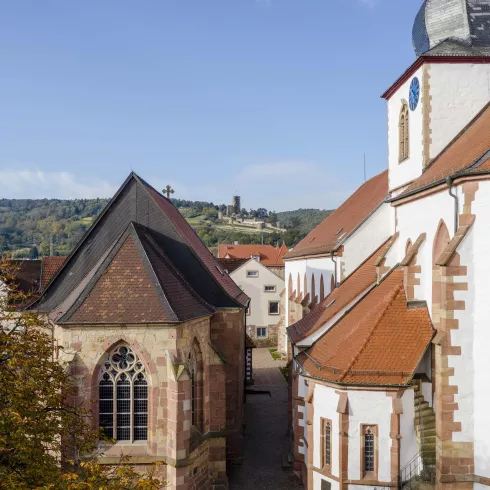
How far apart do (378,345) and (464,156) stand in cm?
585

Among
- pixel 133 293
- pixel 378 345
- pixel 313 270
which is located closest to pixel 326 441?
pixel 378 345

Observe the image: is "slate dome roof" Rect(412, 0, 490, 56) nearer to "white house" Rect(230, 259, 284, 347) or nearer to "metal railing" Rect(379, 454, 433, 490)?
"metal railing" Rect(379, 454, 433, 490)

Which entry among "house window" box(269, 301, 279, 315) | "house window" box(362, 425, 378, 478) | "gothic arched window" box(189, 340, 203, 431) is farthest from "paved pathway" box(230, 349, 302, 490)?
"house window" box(269, 301, 279, 315)

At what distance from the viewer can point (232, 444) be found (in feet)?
62.7

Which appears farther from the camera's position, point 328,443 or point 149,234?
point 149,234

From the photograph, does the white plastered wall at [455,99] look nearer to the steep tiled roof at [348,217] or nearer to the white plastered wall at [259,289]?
the steep tiled roof at [348,217]

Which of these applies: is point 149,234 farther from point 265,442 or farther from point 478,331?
point 265,442

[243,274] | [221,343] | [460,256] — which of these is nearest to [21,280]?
[221,343]

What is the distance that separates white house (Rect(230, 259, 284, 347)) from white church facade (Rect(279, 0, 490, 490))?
3281 centimetres

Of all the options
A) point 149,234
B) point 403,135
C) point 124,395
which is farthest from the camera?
point 403,135

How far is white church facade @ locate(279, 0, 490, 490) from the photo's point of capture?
42.6ft

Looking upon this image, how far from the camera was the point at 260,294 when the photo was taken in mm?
52969

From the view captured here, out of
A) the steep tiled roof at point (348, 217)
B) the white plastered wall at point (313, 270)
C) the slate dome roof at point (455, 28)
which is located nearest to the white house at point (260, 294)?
the white plastered wall at point (313, 270)

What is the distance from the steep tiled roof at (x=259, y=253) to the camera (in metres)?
64.6
